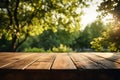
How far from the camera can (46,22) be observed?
89.4 ft

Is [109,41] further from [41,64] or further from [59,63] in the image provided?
[41,64]

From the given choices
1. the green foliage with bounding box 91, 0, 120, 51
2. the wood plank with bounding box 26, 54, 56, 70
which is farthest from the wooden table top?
the green foliage with bounding box 91, 0, 120, 51

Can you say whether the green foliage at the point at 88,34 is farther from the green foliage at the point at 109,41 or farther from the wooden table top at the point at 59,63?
the wooden table top at the point at 59,63

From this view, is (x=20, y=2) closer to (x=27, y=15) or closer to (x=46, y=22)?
(x=27, y=15)

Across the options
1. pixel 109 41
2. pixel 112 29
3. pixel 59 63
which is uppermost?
pixel 112 29

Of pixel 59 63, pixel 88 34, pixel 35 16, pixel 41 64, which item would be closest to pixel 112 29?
pixel 35 16

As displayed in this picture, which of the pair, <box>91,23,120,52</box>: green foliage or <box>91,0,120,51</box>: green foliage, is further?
<box>91,23,120,52</box>: green foliage

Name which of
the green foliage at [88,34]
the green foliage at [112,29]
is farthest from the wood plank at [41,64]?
the green foliage at [88,34]

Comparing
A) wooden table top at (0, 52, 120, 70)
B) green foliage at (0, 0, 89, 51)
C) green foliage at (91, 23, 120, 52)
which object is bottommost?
wooden table top at (0, 52, 120, 70)

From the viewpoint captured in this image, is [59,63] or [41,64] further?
[59,63]

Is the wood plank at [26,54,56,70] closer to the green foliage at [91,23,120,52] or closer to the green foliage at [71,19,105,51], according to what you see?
the green foliage at [91,23,120,52]

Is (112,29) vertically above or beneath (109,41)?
above
